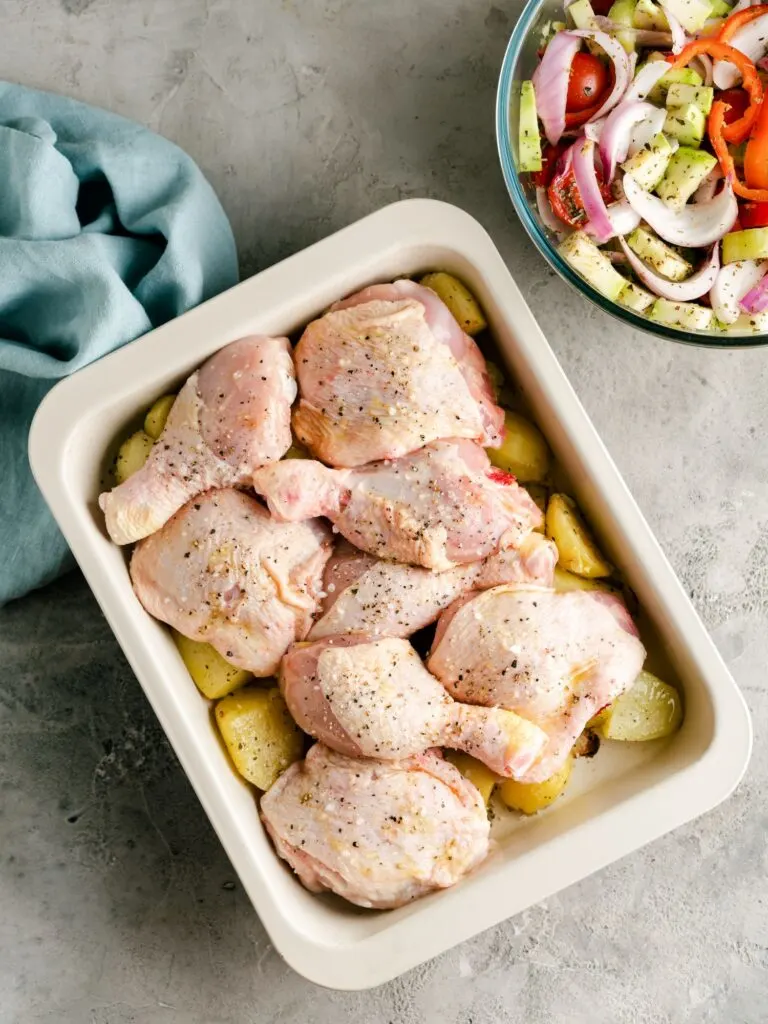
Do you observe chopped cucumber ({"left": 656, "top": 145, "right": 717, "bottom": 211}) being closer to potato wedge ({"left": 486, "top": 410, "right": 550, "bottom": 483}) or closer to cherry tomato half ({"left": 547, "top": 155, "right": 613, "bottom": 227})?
cherry tomato half ({"left": 547, "top": 155, "right": 613, "bottom": 227})

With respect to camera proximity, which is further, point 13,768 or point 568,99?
point 13,768

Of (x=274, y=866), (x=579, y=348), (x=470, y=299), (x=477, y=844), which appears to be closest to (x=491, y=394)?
(x=470, y=299)

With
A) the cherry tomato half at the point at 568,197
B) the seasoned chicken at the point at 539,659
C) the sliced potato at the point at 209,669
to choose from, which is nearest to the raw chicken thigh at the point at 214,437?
the sliced potato at the point at 209,669

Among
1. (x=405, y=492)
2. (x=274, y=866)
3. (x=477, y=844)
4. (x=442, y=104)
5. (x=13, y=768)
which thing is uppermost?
(x=442, y=104)

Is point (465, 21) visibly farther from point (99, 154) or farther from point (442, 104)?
point (99, 154)

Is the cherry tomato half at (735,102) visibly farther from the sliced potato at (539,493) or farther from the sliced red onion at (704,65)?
the sliced potato at (539,493)
